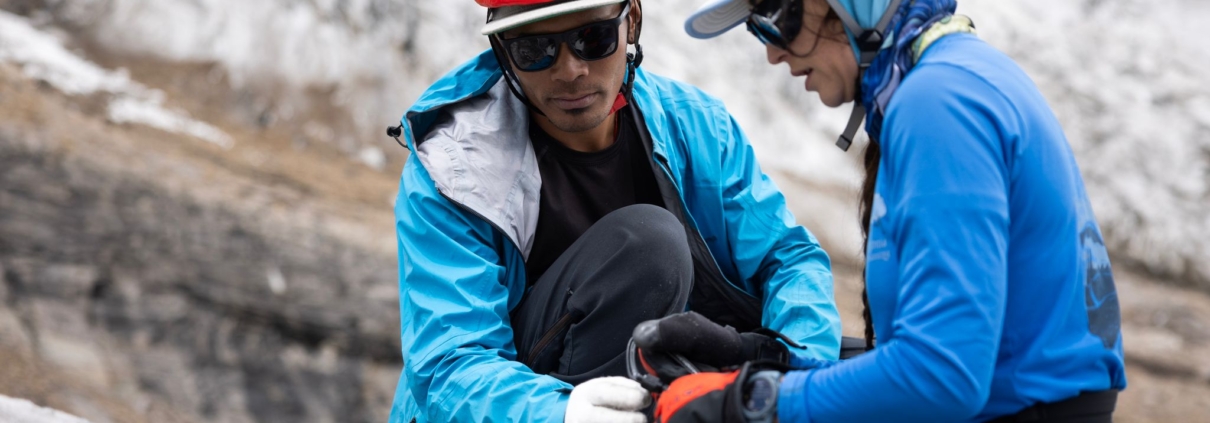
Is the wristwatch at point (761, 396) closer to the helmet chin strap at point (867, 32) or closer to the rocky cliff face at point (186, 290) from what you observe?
the helmet chin strap at point (867, 32)

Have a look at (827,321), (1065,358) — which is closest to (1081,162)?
(827,321)

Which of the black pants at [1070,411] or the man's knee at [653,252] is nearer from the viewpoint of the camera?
the black pants at [1070,411]

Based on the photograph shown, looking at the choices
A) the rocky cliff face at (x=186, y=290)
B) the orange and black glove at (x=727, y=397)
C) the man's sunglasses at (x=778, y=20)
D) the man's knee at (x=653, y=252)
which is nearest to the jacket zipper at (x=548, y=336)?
the man's knee at (x=653, y=252)

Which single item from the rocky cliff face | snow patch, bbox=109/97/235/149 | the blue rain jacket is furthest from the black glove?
snow patch, bbox=109/97/235/149

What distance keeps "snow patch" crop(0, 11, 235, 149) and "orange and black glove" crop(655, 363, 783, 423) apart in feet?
23.6

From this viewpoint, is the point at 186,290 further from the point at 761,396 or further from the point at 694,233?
the point at 761,396

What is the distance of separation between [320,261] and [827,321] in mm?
5102

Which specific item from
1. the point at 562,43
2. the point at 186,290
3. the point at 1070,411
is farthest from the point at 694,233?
the point at 186,290

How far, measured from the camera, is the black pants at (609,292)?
2580mm

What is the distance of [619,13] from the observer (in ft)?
9.20

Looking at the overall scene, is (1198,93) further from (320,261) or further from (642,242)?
(642,242)

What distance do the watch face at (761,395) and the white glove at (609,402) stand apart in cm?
34

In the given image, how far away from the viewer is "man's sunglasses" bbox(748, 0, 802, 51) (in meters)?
2.04

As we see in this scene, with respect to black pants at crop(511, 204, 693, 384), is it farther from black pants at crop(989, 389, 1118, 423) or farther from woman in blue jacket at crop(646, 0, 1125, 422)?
black pants at crop(989, 389, 1118, 423)
